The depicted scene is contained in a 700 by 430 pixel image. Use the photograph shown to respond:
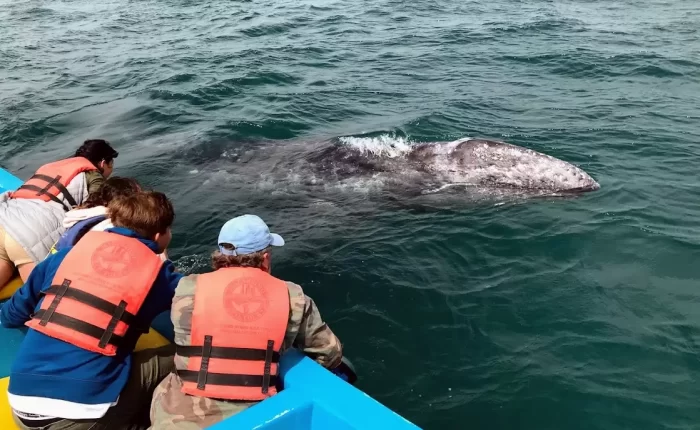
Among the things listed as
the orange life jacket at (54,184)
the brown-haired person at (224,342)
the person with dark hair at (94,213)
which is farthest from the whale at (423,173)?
the brown-haired person at (224,342)

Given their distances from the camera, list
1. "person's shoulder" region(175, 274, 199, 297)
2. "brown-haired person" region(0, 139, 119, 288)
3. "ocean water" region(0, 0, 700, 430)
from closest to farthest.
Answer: "person's shoulder" region(175, 274, 199, 297) < "brown-haired person" region(0, 139, 119, 288) < "ocean water" region(0, 0, 700, 430)

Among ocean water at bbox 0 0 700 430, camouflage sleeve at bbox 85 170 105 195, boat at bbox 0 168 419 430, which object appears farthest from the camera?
camouflage sleeve at bbox 85 170 105 195

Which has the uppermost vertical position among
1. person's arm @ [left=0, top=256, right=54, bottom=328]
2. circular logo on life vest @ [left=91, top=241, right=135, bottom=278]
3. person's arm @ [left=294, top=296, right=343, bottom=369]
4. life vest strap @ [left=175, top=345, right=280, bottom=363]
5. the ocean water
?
circular logo on life vest @ [left=91, top=241, right=135, bottom=278]

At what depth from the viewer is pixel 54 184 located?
6375 millimetres

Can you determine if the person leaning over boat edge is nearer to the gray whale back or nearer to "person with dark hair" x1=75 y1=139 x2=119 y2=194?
"person with dark hair" x1=75 y1=139 x2=119 y2=194

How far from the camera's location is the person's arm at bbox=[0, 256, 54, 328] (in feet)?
14.2

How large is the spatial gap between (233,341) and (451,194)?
601 centimetres

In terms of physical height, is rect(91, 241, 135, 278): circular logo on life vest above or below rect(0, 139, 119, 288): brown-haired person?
above

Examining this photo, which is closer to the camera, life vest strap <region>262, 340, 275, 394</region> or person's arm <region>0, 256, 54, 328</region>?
life vest strap <region>262, 340, 275, 394</region>

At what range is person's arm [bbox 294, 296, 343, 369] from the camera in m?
4.35

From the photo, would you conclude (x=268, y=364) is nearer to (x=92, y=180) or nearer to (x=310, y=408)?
(x=310, y=408)

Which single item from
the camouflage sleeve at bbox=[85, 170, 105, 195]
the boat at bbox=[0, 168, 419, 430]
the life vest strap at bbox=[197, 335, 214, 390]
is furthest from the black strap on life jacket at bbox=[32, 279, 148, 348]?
the camouflage sleeve at bbox=[85, 170, 105, 195]

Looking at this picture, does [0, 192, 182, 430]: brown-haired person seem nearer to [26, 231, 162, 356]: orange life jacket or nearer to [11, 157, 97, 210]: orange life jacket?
[26, 231, 162, 356]: orange life jacket

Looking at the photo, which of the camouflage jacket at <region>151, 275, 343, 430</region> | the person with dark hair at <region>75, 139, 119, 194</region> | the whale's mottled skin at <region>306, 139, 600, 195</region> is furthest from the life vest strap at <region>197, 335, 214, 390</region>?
the whale's mottled skin at <region>306, 139, 600, 195</region>
